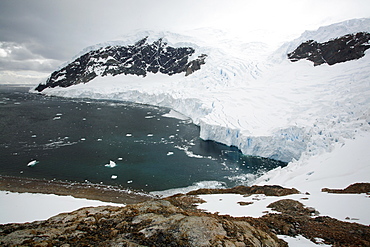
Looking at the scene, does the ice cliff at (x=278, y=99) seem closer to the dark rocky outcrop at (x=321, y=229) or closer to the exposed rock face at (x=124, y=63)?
the dark rocky outcrop at (x=321, y=229)

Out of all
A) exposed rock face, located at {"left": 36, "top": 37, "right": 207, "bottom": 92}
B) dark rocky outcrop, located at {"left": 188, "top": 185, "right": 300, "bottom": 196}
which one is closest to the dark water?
dark rocky outcrop, located at {"left": 188, "top": 185, "right": 300, "bottom": 196}

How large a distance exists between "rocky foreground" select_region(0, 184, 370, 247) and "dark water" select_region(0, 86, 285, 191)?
9.79 meters

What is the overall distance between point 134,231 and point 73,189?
39.5 ft

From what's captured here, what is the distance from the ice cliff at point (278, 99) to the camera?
18.1 m

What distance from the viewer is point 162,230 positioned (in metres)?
3.85

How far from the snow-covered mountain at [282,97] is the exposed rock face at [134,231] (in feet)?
38.5

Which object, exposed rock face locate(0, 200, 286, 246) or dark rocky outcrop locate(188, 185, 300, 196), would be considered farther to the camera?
dark rocky outcrop locate(188, 185, 300, 196)

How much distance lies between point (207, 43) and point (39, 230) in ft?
241

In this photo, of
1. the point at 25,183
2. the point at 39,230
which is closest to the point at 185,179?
the point at 25,183

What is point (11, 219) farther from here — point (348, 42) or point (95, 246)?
point (348, 42)

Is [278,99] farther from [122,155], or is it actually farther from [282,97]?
[122,155]

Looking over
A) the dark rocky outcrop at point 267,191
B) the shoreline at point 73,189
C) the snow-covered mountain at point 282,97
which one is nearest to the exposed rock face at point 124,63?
the snow-covered mountain at point 282,97

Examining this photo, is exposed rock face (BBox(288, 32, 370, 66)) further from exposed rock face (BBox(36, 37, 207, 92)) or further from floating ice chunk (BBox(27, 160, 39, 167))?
floating ice chunk (BBox(27, 160, 39, 167))

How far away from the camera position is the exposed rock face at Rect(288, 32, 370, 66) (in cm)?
2945
